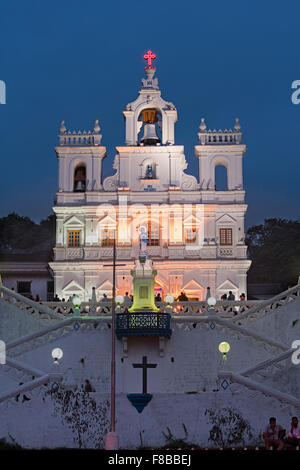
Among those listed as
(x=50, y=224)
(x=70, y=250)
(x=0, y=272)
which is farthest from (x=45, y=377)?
(x=50, y=224)

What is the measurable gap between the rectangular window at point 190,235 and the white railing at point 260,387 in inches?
843

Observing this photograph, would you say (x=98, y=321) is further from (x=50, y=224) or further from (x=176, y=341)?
(x=50, y=224)

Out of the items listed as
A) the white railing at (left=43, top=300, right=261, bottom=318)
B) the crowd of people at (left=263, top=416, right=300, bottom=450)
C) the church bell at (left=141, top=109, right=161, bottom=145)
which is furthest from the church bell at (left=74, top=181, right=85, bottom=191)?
the crowd of people at (left=263, top=416, right=300, bottom=450)

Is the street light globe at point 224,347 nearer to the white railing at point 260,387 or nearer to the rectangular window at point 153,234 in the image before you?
the white railing at point 260,387

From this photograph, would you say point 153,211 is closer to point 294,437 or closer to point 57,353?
point 57,353

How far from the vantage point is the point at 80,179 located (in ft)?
171

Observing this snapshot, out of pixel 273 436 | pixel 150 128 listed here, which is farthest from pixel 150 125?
pixel 273 436

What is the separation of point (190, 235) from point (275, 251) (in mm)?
20274

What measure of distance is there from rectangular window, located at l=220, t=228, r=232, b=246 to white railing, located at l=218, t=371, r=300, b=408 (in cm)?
2153

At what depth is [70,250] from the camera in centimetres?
4994

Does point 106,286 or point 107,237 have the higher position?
point 107,237

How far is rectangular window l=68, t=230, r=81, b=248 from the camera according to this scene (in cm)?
5031

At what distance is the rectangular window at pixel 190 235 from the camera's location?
4987 centimetres

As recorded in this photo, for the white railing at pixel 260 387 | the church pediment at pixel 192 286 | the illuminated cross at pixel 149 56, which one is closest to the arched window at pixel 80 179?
the illuminated cross at pixel 149 56
